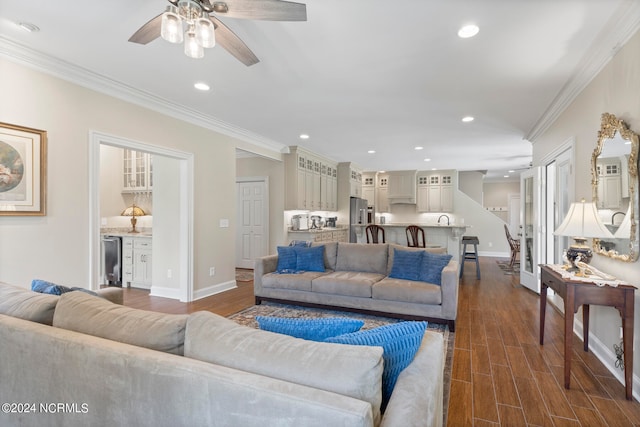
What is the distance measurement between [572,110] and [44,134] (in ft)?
17.1

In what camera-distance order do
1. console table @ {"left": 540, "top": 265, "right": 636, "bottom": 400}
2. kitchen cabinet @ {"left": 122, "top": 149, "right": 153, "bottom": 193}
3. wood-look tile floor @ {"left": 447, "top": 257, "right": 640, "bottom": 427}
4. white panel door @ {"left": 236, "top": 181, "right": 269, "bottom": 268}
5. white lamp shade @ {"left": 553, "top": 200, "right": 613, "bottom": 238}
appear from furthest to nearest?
white panel door @ {"left": 236, "top": 181, "right": 269, "bottom": 268}
kitchen cabinet @ {"left": 122, "top": 149, "right": 153, "bottom": 193}
white lamp shade @ {"left": 553, "top": 200, "right": 613, "bottom": 238}
console table @ {"left": 540, "top": 265, "right": 636, "bottom": 400}
wood-look tile floor @ {"left": 447, "top": 257, "right": 640, "bottom": 427}

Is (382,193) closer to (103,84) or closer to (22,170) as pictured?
(103,84)

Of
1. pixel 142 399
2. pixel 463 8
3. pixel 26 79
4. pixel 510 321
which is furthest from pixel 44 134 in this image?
pixel 510 321

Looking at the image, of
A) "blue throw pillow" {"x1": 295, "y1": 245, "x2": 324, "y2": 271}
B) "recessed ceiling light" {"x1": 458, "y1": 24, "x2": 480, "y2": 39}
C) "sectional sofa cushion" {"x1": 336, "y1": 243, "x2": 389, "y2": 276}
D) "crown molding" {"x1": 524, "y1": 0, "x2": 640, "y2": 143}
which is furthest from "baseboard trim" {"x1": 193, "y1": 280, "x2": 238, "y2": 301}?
"crown molding" {"x1": 524, "y1": 0, "x2": 640, "y2": 143}

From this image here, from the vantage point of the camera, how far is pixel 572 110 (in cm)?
337

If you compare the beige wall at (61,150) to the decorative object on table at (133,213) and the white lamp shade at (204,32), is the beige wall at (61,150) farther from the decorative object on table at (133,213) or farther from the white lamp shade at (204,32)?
the decorative object on table at (133,213)

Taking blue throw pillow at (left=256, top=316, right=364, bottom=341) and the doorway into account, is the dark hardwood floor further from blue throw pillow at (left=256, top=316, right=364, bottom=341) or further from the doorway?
blue throw pillow at (left=256, top=316, right=364, bottom=341)

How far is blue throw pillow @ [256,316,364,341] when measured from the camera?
1.24 m

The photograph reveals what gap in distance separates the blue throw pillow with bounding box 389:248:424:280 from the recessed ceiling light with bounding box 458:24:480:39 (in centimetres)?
231

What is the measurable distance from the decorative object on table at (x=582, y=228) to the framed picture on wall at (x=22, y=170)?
4.44 metres

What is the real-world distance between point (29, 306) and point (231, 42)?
1.86 metres

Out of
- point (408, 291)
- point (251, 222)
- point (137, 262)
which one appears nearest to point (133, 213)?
point (137, 262)

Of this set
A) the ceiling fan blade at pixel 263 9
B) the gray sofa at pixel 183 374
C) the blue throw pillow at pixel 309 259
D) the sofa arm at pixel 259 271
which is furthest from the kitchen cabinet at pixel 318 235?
the gray sofa at pixel 183 374

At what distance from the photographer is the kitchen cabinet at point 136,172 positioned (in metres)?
5.53
